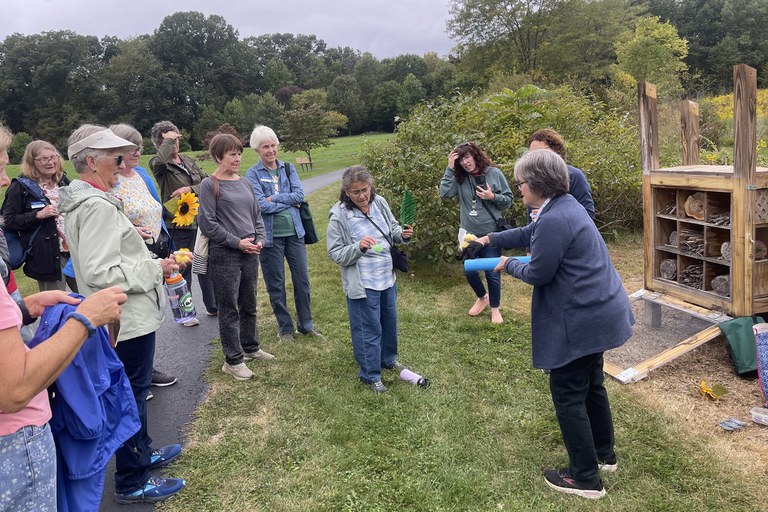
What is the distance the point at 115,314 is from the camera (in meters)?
1.83

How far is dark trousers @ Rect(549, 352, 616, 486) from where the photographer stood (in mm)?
2729

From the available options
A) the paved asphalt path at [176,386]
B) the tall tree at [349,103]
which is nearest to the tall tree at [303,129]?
the paved asphalt path at [176,386]

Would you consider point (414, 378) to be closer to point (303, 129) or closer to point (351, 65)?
point (303, 129)

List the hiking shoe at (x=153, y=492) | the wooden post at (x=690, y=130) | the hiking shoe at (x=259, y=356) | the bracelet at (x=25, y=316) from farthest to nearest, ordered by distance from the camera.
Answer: the wooden post at (x=690, y=130) < the hiking shoe at (x=259, y=356) < the hiking shoe at (x=153, y=492) < the bracelet at (x=25, y=316)

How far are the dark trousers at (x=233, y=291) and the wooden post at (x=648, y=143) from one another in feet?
13.0

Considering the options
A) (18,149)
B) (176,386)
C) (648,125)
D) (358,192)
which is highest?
(18,149)

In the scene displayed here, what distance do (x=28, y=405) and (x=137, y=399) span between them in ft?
4.55

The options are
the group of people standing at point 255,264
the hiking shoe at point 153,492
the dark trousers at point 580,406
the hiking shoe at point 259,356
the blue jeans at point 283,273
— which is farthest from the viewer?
the blue jeans at point 283,273

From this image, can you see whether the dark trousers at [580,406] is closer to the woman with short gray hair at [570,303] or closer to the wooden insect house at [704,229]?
the woman with short gray hair at [570,303]

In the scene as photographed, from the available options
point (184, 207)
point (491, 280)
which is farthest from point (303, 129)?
point (184, 207)

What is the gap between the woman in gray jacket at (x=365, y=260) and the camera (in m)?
3.95

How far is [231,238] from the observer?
4.16 m

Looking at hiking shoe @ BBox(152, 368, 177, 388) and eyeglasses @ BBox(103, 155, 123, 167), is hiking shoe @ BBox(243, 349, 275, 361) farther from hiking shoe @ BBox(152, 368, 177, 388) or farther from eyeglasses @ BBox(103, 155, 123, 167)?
eyeglasses @ BBox(103, 155, 123, 167)

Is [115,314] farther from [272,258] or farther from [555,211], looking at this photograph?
[272,258]
